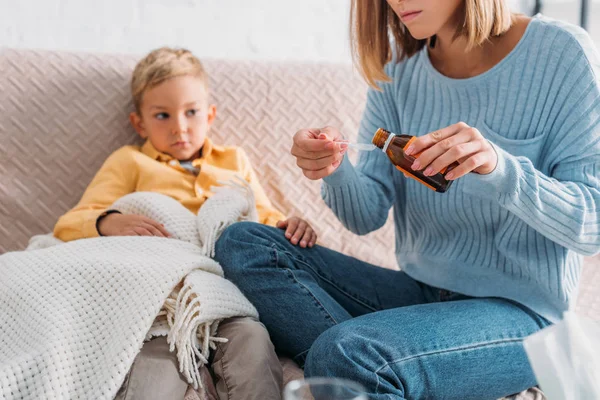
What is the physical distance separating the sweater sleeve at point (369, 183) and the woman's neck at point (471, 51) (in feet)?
0.43

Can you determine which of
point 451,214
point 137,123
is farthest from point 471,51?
point 137,123

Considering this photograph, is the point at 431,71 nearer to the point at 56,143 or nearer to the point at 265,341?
the point at 265,341

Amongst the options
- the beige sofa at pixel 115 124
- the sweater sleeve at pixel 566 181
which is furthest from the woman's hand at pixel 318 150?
the beige sofa at pixel 115 124

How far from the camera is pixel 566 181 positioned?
1.09 m

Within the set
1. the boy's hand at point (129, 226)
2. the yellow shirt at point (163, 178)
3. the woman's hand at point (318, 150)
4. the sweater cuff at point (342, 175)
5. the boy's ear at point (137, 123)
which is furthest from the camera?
the boy's ear at point (137, 123)

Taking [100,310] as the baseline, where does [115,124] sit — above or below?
above

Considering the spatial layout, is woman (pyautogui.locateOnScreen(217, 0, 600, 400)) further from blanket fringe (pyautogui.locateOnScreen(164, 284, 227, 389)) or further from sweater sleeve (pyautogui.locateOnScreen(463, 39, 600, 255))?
blanket fringe (pyautogui.locateOnScreen(164, 284, 227, 389))

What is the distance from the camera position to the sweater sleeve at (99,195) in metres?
1.40

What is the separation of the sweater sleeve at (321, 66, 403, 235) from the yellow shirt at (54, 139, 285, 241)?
0.25 meters

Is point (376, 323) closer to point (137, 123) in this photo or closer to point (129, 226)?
point (129, 226)

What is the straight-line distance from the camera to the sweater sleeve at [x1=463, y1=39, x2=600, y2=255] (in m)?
1.01

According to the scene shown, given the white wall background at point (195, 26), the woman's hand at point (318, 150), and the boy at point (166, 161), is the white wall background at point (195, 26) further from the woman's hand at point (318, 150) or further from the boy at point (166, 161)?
the woman's hand at point (318, 150)

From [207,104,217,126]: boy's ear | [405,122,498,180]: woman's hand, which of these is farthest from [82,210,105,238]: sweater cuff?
[405,122,498,180]: woman's hand

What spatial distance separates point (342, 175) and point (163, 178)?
0.48m
